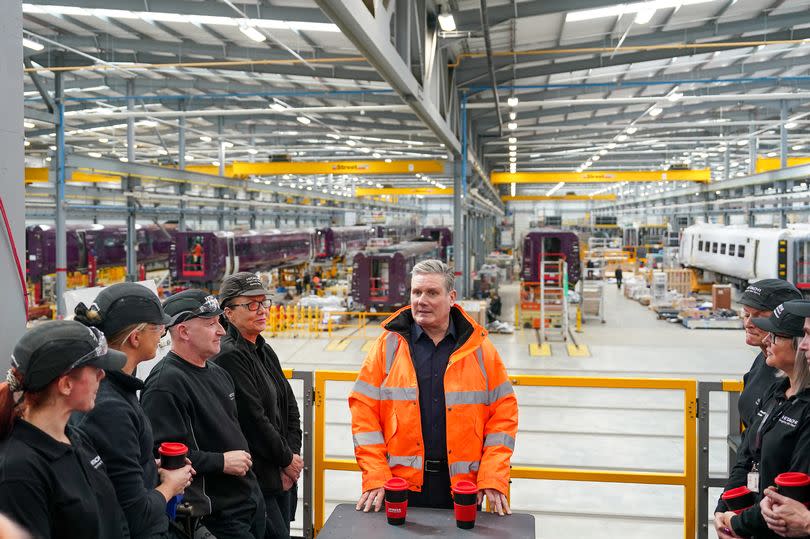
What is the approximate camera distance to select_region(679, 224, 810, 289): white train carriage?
779 inches

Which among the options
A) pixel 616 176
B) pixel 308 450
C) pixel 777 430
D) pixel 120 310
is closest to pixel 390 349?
pixel 120 310

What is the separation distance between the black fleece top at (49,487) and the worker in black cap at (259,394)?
1.56m

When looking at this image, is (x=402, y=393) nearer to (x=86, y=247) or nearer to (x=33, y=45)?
(x=33, y=45)

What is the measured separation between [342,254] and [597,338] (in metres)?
21.3

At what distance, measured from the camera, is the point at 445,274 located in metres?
3.91

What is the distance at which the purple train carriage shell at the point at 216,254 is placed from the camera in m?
22.4

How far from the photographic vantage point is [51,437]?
2.31 meters

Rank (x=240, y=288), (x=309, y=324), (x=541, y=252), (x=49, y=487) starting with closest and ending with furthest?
(x=49, y=487)
(x=240, y=288)
(x=309, y=324)
(x=541, y=252)

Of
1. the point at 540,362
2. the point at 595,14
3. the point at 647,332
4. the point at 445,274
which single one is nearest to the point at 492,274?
the point at 647,332

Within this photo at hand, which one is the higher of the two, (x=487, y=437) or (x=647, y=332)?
(x=487, y=437)

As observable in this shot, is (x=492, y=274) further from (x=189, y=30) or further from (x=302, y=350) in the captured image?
(x=189, y=30)

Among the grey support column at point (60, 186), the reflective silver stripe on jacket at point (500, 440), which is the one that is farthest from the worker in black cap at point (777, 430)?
the grey support column at point (60, 186)

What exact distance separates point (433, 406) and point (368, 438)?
39 centimetres

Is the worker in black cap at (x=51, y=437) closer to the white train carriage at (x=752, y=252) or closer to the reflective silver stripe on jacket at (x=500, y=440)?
the reflective silver stripe on jacket at (x=500, y=440)
